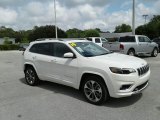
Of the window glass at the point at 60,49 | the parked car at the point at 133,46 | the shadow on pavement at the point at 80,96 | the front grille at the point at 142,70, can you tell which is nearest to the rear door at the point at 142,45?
the parked car at the point at 133,46

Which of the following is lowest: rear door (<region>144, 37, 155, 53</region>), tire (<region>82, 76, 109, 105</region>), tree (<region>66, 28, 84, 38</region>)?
tire (<region>82, 76, 109, 105</region>)

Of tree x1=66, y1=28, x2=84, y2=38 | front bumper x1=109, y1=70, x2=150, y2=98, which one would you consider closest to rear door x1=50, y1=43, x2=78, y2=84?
front bumper x1=109, y1=70, x2=150, y2=98

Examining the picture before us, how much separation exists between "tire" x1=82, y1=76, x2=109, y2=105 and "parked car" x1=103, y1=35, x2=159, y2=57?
34.0 feet

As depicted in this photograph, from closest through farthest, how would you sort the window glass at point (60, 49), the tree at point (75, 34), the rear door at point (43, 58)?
the window glass at point (60, 49) → the rear door at point (43, 58) → the tree at point (75, 34)

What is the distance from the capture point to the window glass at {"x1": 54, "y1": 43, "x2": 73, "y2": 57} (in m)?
6.69

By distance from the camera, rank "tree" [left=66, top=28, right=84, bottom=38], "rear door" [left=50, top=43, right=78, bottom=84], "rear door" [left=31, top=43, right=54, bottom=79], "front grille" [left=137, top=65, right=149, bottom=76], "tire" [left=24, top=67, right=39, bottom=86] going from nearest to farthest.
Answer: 1. "front grille" [left=137, top=65, right=149, bottom=76]
2. "rear door" [left=50, top=43, right=78, bottom=84]
3. "rear door" [left=31, top=43, right=54, bottom=79]
4. "tire" [left=24, top=67, right=39, bottom=86]
5. "tree" [left=66, top=28, right=84, bottom=38]

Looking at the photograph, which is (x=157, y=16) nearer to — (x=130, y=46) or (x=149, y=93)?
(x=130, y=46)

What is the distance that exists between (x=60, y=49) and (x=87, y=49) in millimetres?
854

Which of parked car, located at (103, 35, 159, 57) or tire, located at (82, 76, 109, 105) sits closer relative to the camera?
tire, located at (82, 76, 109, 105)

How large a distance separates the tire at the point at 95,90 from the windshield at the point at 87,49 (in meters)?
0.78

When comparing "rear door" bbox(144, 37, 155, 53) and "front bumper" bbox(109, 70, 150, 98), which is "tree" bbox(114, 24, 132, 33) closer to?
"rear door" bbox(144, 37, 155, 53)

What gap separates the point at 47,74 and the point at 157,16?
87.4 m

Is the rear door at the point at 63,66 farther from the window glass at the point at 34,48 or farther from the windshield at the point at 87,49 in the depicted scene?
the window glass at the point at 34,48

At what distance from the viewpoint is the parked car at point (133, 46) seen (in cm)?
1602
